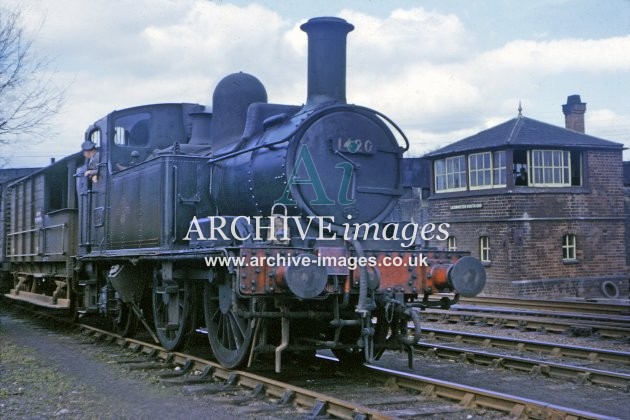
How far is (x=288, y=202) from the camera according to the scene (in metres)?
6.77

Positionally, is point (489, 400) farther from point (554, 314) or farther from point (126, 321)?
point (554, 314)

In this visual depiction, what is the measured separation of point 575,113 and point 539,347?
17.4 meters

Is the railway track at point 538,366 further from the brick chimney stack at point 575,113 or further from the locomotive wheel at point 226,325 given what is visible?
the brick chimney stack at point 575,113

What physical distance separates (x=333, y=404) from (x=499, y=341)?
15.3 feet

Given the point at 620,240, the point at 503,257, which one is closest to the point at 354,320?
the point at 503,257

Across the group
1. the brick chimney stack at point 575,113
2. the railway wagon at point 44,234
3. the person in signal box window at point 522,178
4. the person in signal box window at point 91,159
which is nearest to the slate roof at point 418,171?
the brick chimney stack at point 575,113

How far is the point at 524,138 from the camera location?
66.9 feet

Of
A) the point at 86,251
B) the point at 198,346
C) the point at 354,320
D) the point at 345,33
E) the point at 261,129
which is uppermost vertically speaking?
the point at 345,33

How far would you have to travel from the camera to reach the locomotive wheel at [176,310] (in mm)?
7984

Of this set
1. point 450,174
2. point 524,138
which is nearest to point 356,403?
point 524,138

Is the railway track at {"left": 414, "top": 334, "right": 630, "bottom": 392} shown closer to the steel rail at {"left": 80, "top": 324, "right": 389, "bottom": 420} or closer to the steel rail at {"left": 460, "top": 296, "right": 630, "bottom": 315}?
the steel rail at {"left": 80, "top": 324, "right": 389, "bottom": 420}

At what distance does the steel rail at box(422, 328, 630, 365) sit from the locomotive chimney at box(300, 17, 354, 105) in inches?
166

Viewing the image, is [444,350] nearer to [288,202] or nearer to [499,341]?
[499,341]

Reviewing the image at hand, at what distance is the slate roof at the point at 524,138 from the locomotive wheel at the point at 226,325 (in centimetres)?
1425
